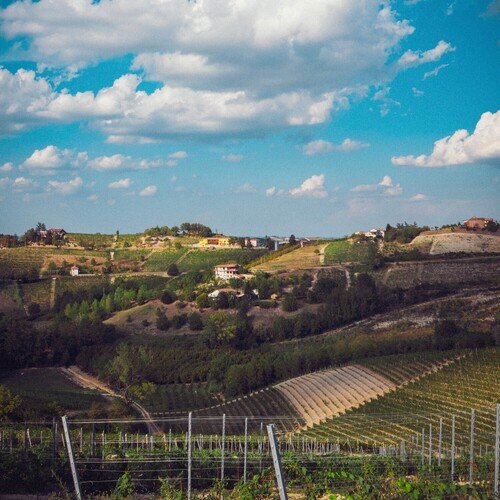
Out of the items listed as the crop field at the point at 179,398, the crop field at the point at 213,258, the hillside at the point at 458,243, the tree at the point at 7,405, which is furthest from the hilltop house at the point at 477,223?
the tree at the point at 7,405

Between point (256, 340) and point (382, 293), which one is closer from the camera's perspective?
point (256, 340)

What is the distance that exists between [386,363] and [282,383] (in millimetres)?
6285

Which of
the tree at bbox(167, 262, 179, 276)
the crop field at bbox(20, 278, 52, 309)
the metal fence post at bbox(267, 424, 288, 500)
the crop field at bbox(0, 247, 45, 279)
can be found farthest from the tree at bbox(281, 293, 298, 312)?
the metal fence post at bbox(267, 424, 288, 500)

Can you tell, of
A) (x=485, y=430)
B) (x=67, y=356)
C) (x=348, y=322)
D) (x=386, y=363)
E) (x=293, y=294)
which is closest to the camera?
(x=485, y=430)

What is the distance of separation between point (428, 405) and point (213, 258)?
57.1m

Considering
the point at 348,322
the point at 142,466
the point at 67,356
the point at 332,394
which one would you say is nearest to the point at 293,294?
the point at 348,322

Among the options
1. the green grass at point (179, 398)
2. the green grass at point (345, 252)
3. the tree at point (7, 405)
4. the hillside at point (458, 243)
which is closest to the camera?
the tree at point (7, 405)

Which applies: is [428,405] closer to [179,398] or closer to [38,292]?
[179,398]

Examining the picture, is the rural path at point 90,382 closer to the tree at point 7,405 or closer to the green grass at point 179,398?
the green grass at point 179,398

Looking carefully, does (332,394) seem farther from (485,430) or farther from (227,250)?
(227,250)

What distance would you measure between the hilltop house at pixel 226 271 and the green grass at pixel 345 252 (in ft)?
31.5

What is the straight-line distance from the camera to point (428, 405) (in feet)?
91.1

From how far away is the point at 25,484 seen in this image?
1100 centimetres

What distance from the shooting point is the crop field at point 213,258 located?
81.1 meters
